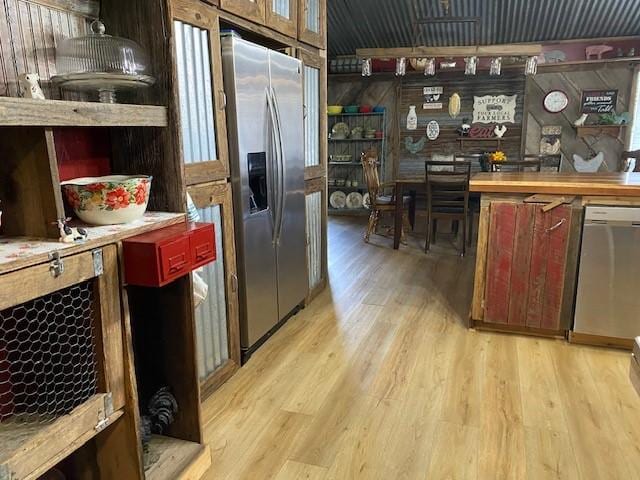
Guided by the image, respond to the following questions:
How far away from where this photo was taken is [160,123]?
148 cm

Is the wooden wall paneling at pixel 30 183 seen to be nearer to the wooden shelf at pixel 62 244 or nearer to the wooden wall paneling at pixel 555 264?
the wooden shelf at pixel 62 244

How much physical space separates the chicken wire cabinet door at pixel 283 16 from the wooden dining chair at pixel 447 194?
2331 mm

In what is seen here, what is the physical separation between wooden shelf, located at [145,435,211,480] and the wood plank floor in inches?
3.2

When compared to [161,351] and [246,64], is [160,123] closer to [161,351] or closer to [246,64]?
[161,351]

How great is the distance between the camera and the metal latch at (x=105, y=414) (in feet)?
4.33

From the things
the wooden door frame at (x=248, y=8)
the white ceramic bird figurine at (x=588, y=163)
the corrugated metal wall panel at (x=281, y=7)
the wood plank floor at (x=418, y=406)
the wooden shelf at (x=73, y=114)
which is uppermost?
the corrugated metal wall panel at (x=281, y=7)

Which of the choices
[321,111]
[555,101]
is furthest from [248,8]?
[555,101]

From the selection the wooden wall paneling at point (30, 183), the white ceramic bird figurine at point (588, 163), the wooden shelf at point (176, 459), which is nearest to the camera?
the wooden wall paneling at point (30, 183)

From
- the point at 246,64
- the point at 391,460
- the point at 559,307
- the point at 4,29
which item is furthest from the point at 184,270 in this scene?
the point at 559,307

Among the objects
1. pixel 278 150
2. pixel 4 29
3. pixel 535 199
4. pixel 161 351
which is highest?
pixel 4 29

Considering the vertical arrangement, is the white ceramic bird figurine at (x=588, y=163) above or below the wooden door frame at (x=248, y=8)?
below

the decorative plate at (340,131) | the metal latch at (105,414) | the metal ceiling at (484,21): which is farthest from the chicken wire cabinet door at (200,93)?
the decorative plate at (340,131)

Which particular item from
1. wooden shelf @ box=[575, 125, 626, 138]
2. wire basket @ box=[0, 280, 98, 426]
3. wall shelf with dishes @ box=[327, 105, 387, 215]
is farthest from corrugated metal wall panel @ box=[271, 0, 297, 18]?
wooden shelf @ box=[575, 125, 626, 138]

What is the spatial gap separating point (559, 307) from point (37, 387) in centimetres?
265
